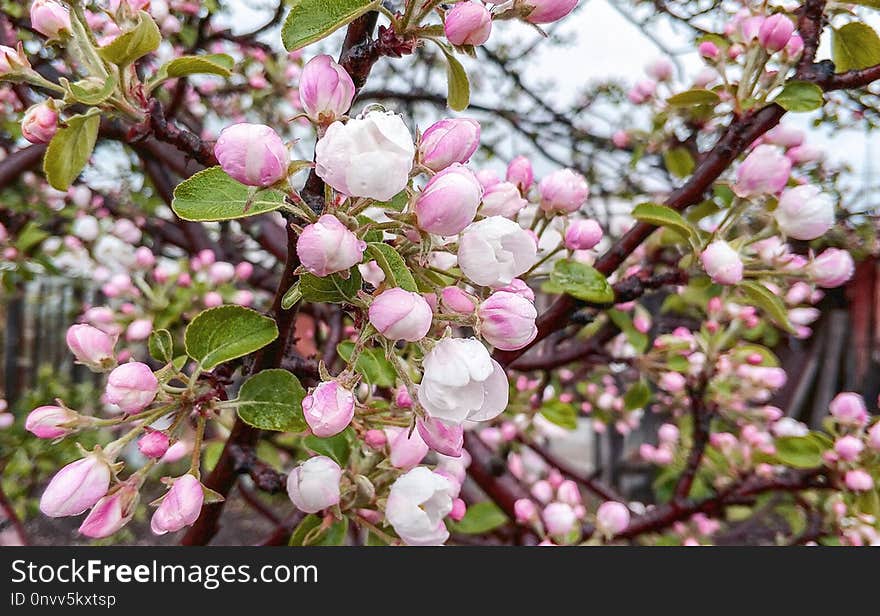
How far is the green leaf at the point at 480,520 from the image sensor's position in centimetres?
110

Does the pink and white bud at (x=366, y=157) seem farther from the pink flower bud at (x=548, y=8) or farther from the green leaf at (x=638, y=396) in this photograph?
the green leaf at (x=638, y=396)

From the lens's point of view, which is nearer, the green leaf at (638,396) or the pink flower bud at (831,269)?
the pink flower bud at (831,269)

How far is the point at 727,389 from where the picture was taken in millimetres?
1336

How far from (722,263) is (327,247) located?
1.47 ft

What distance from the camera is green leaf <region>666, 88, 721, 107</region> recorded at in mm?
713

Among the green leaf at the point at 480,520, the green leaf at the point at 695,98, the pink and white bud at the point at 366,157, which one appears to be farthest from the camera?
the green leaf at the point at 480,520

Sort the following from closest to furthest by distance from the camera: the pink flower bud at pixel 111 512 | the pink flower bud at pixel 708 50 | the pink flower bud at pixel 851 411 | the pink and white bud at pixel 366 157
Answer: the pink and white bud at pixel 366 157
the pink flower bud at pixel 111 512
the pink flower bud at pixel 708 50
the pink flower bud at pixel 851 411

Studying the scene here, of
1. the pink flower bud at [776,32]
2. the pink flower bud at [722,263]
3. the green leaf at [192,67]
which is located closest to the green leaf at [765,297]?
the pink flower bud at [722,263]

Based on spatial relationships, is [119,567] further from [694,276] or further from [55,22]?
[694,276]

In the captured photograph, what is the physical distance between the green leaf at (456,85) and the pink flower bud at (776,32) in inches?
14.3

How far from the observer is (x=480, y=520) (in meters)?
1.12

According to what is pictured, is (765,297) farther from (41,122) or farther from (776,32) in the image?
(41,122)

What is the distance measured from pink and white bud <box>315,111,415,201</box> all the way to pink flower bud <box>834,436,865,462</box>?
0.89m

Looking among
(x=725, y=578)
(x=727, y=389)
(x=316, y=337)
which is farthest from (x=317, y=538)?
(x=727, y=389)
